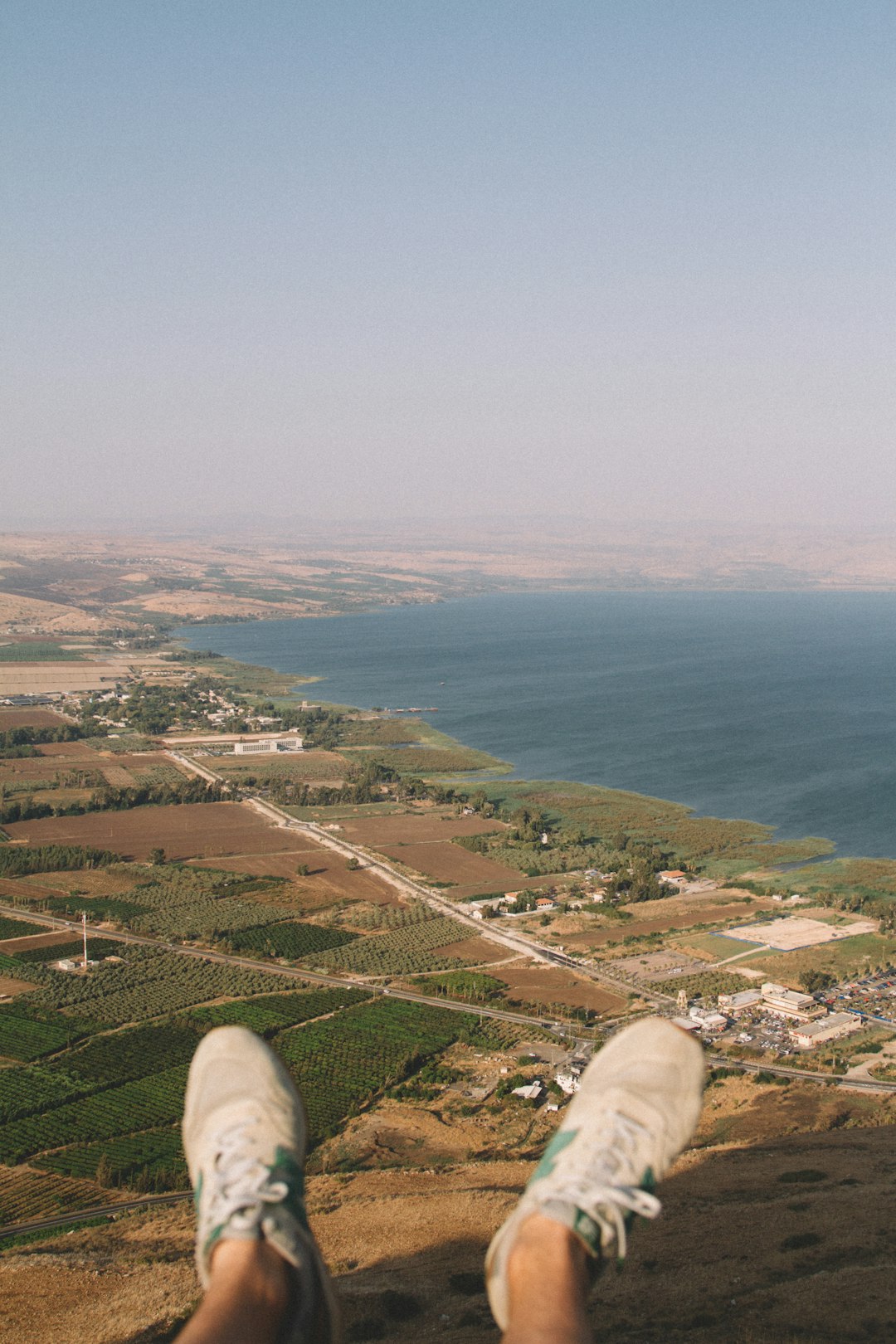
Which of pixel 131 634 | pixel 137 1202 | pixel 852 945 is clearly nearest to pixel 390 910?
pixel 852 945

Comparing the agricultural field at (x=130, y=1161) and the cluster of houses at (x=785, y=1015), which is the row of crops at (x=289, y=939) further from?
the cluster of houses at (x=785, y=1015)

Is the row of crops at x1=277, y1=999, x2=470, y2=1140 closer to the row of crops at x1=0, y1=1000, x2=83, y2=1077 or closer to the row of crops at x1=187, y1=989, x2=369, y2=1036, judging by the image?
the row of crops at x1=187, y1=989, x2=369, y2=1036

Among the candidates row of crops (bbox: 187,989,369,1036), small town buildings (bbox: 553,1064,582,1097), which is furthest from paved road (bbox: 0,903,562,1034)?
small town buildings (bbox: 553,1064,582,1097)

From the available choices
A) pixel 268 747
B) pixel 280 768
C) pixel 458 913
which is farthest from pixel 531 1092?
pixel 268 747

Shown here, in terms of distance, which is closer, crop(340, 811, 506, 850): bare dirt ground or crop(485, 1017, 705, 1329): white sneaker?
crop(485, 1017, 705, 1329): white sneaker

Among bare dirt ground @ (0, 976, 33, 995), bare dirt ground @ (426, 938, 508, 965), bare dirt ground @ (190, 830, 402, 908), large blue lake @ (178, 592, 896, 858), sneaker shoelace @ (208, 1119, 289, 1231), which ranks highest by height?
sneaker shoelace @ (208, 1119, 289, 1231)

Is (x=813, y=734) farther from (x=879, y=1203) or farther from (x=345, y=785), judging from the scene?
(x=879, y=1203)
